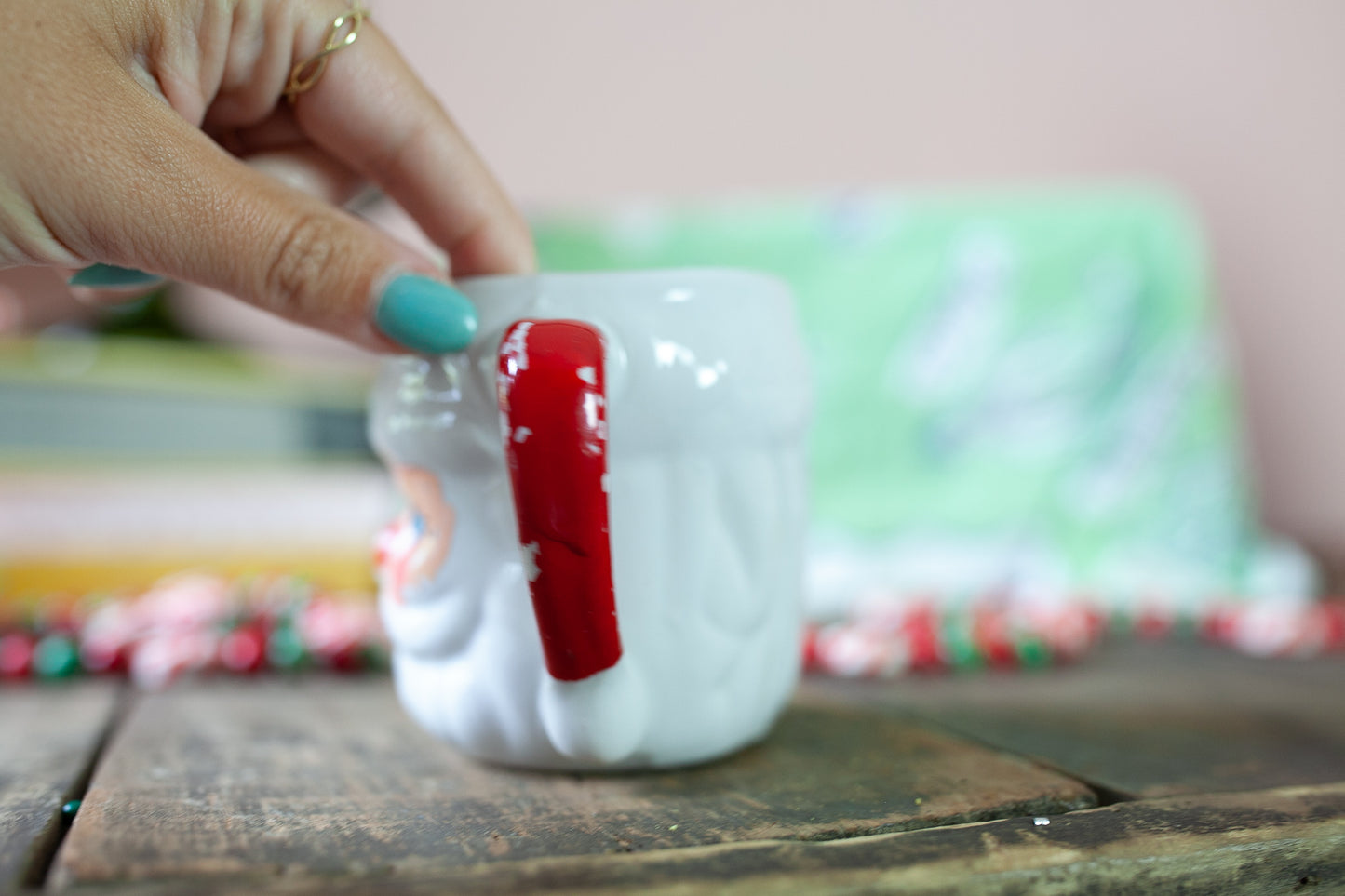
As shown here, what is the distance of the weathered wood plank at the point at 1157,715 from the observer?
0.42 m

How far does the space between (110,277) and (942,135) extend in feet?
4.82

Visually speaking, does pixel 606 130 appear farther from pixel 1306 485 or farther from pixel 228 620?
pixel 1306 485

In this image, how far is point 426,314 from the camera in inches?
14.7

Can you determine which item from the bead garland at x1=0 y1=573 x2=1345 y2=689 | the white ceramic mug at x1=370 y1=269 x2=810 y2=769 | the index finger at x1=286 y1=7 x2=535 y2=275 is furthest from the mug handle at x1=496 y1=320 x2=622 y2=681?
the bead garland at x1=0 y1=573 x2=1345 y2=689

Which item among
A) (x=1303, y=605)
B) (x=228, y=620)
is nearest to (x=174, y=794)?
(x=228, y=620)

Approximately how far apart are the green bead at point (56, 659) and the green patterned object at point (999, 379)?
0.91m

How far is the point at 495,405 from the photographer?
14.5 inches

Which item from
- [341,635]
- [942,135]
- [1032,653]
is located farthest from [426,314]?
[942,135]

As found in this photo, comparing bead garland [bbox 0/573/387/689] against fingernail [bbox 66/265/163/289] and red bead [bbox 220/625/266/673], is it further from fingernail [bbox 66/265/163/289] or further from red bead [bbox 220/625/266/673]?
fingernail [bbox 66/265/163/289]

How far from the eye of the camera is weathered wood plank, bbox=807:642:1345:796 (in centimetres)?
42

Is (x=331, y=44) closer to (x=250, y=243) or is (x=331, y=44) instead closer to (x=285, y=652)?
(x=250, y=243)

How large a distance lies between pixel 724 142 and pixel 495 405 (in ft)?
4.53

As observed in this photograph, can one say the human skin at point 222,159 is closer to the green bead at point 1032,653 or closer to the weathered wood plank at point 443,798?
the weathered wood plank at point 443,798

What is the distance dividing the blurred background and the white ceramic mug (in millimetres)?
1049
